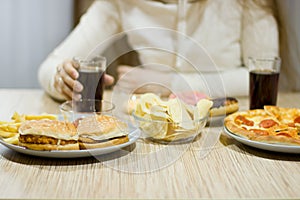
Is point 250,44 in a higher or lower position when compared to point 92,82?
lower

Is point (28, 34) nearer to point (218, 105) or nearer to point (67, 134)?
point (218, 105)

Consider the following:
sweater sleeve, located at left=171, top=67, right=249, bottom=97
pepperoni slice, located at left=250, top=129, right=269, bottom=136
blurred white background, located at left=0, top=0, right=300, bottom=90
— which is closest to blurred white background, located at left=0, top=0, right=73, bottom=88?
blurred white background, located at left=0, top=0, right=300, bottom=90

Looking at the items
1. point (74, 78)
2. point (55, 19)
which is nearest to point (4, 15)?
point (55, 19)

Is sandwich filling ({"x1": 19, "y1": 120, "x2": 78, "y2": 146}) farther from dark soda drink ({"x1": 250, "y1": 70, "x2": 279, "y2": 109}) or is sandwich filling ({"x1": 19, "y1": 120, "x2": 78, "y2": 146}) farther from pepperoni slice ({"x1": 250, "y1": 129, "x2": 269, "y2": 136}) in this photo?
dark soda drink ({"x1": 250, "y1": 70, "x2": 279, "y2": 109})

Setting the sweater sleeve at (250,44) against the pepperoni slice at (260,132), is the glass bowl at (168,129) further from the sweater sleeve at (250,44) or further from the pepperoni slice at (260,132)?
the sweater sleeve at (250,44)

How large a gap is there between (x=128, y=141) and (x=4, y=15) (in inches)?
73.9

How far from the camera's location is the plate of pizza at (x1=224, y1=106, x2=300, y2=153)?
111 cm

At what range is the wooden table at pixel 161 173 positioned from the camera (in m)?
0.91

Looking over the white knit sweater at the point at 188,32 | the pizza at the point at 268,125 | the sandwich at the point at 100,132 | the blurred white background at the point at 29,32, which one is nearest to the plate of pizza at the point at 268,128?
the pizza at the point at 268,125

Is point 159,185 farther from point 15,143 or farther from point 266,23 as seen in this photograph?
point 266,23

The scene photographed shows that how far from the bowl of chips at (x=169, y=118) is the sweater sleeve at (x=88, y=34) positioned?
29.0 inches

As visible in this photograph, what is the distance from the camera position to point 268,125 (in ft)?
4.06

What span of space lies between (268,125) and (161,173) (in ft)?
1.20

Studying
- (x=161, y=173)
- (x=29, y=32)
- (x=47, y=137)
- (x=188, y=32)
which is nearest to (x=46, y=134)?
(x=47, y=137)
